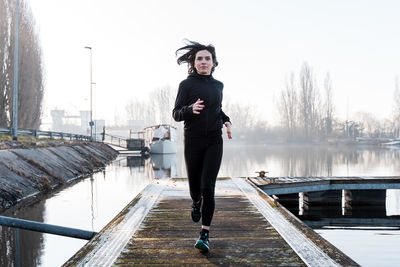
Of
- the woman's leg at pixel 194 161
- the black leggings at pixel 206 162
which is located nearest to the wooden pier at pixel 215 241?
the black leggings at pixel 206 162

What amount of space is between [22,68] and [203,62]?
33554 mm

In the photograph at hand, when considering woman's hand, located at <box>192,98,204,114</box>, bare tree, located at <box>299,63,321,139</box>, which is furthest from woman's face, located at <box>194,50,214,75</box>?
bare tree, located at <box>299,63,321,139</box>

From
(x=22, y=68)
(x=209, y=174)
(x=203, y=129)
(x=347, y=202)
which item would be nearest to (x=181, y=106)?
(x=203, y=129)

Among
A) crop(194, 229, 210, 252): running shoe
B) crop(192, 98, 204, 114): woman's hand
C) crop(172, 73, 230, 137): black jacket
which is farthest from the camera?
crop(172, 73, 230, 137): black jacket

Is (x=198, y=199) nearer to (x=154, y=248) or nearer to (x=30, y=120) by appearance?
(x=154, y=248)

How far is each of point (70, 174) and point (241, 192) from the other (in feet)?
38.3

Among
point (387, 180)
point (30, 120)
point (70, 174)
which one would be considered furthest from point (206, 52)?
point (30, 120)

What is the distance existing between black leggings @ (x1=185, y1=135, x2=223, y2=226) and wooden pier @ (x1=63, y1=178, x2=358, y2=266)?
0.49 metres

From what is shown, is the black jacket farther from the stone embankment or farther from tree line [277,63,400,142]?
tree line [277,63,400,142]

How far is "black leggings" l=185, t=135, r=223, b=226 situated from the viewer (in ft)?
13.0

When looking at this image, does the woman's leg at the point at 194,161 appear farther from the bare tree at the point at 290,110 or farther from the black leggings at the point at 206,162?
the bare tree at the point at 290,110

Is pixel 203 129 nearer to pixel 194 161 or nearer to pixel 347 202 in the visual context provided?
pixel 194 161

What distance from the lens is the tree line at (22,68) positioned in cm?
3005

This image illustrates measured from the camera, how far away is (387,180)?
12094 millimetres
